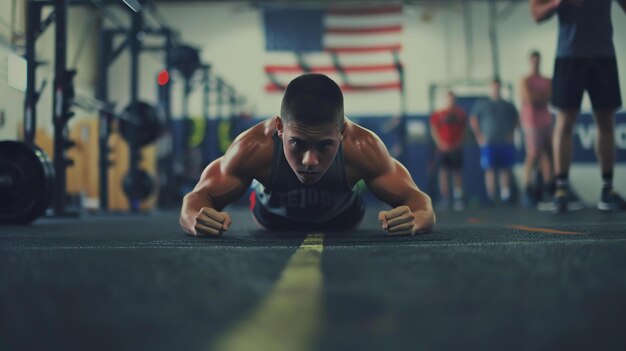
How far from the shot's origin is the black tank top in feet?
6.95

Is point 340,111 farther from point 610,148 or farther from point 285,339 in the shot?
point 610,148

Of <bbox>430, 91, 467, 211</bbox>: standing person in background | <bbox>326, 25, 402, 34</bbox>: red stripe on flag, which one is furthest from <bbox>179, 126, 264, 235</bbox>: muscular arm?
<bbox>326, 25, 402, 34</bbox>: red stripe on flag

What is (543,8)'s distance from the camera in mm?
3588

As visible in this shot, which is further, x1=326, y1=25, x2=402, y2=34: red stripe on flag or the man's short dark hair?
x1=326, y1=25, x2=402, y2=34: red stripe on flag

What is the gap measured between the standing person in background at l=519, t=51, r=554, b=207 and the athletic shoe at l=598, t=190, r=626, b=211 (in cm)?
288

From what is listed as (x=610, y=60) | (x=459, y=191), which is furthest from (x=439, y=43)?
(x=610, y=60)

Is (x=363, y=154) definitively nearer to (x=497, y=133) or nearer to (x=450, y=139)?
(x=497, y=133)

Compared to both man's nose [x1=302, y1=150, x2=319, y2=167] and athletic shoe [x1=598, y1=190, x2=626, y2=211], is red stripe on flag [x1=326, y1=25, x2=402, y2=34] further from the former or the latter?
man's nose [x1=302, y1=150, x2=319, y2=167]

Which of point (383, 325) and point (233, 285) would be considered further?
point (233, 285)

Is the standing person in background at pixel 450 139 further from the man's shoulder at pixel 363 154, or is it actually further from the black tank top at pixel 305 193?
the man's shoulder at pixel 363 154

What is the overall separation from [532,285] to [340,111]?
40.0 inches

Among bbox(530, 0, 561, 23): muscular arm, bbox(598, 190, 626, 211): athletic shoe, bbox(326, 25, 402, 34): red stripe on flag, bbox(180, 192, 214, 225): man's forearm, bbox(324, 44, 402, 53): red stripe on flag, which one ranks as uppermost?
bbox(326, 25, 402, 34): red stripe on flag

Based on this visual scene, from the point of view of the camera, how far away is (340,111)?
6.29ft

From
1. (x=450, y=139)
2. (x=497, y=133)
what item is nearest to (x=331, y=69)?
(x=450, y=139)
